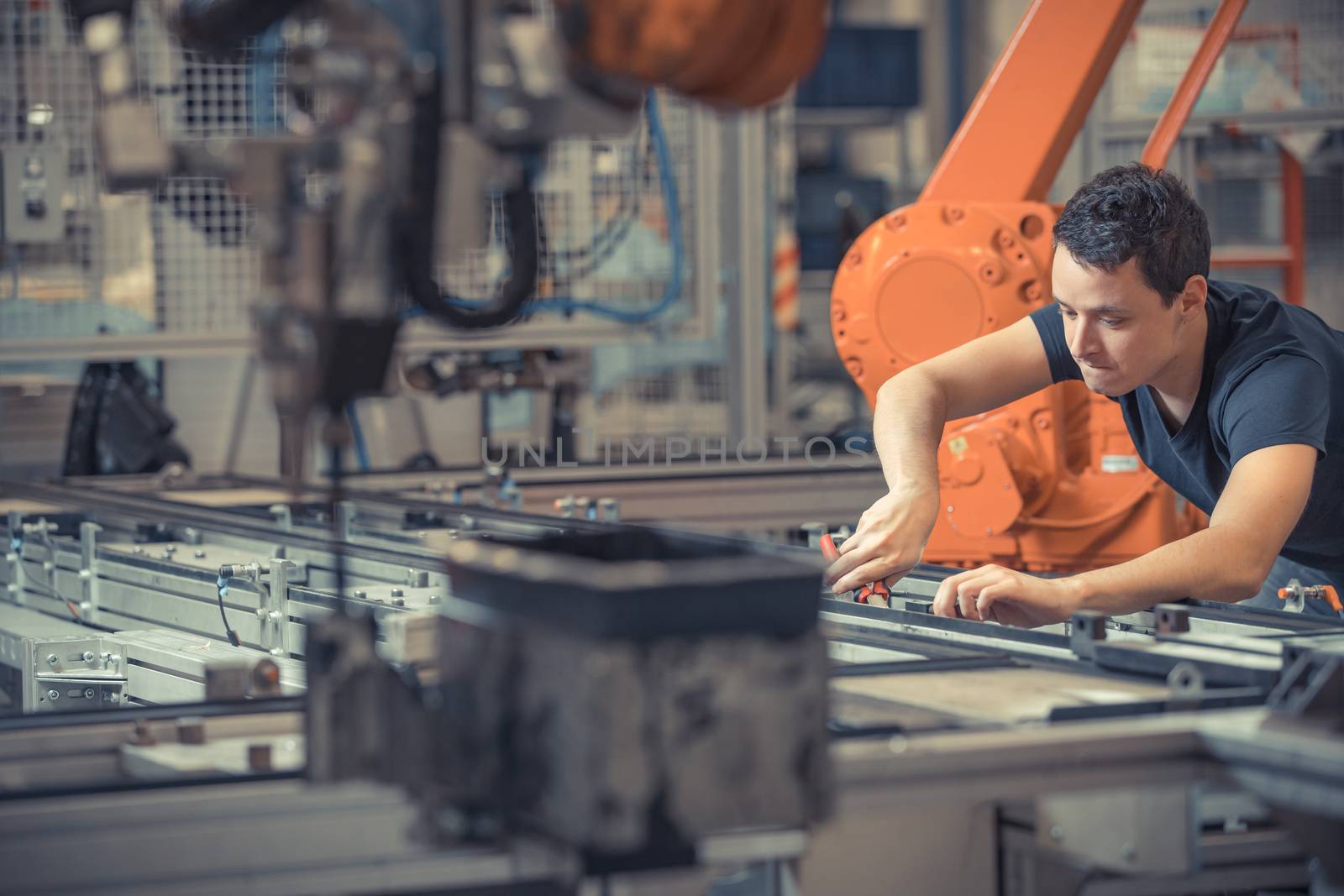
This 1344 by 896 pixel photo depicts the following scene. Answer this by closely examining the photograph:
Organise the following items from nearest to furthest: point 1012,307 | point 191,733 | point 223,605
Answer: point 191,733, point 223,605, point 1012,307

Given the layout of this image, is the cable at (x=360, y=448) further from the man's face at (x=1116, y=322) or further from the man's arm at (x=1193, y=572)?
the man's arm at (x=1193, y=572)

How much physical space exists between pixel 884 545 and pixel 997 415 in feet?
2.63

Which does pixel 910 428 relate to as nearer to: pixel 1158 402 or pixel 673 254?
pixel 1158 402

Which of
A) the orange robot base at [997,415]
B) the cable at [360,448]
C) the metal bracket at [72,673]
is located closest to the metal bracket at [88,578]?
the metal bracket at [72,673]

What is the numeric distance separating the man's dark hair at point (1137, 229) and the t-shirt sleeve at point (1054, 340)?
0.71 feet

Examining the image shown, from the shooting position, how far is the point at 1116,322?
1.89m

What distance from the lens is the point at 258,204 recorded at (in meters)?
1.05

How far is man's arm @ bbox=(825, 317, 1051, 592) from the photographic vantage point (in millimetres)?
1744

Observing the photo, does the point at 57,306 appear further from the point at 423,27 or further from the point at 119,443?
the point at 423,27

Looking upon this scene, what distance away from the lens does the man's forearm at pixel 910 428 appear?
6.34ft

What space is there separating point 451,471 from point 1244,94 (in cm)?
230

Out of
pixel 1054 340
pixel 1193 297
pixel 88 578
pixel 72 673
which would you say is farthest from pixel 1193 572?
pixel 88 578

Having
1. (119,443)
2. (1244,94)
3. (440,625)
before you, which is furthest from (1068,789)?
(1244,94)

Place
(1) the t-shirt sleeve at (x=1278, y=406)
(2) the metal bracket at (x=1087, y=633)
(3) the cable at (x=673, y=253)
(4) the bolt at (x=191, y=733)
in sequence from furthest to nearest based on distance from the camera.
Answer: (3) the cable at (x=673, y=253)
(1) the t-shirt sleeve at (x=1278, y=406)
(2) the metal bracket at (x=1087, y=633)
(4) the bolt at (x=191, y=733)
